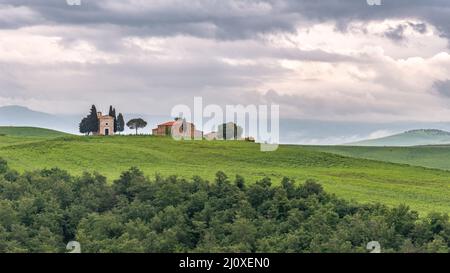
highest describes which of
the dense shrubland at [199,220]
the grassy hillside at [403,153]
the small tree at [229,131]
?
the small tree at [229,131]

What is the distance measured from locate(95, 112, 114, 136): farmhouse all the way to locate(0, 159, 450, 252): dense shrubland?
120 feet

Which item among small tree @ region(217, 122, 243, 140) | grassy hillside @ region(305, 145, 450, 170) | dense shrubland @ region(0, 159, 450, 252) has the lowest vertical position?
dense shrubland @ region(0, 159, 450, 252)

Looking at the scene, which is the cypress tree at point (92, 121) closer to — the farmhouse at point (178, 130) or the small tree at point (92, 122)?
the small tree at point (92, 122)

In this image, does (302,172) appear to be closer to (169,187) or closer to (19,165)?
(19,165)

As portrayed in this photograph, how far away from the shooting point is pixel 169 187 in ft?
112

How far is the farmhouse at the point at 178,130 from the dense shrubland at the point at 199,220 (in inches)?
806

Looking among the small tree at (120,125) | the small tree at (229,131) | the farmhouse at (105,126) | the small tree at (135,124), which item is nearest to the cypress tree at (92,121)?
the farmhouse at (105,126)

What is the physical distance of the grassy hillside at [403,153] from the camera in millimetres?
83531

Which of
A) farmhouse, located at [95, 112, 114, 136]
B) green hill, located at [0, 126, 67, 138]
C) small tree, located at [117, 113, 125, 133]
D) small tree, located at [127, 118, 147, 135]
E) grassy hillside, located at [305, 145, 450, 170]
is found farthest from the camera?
green hill, located at [0, 126, 67, 138]

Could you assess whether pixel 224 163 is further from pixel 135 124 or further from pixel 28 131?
pixel 28 131

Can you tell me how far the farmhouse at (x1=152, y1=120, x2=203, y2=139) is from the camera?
58.1 metres

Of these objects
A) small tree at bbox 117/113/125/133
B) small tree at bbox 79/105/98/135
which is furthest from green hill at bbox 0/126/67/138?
small tree at bbox 117/113/125/133

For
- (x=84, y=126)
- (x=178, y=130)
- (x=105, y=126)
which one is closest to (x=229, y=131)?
(x=178, y=130)

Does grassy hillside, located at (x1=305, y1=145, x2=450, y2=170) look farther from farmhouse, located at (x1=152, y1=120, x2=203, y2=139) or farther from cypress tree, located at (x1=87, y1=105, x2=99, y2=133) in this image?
cypress tree, located at (x1=87, y1=105, x2=99, y2=133)
